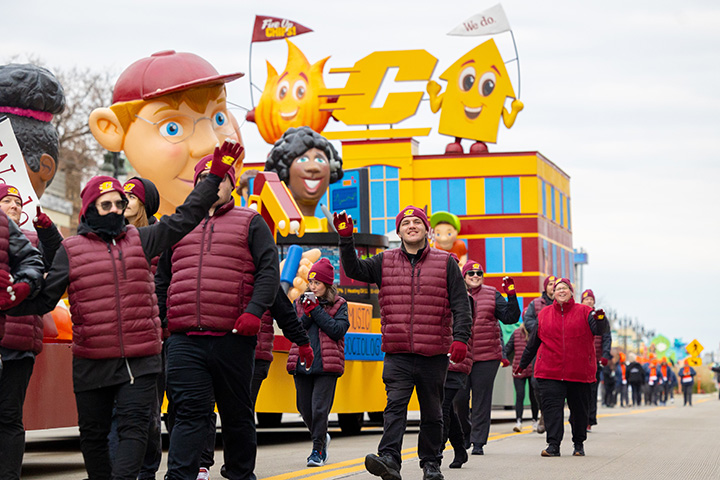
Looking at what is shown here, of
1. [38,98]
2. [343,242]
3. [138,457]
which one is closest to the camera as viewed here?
[138,457]

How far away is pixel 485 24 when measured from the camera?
150 ft

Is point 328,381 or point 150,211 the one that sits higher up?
point 150,211

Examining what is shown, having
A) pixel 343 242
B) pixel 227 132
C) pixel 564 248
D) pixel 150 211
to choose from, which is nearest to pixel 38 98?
pixel 227 132

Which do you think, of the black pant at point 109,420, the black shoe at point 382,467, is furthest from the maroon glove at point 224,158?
the black shoe at point 382,467

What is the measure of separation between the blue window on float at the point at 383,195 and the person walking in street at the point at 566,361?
3438 centimetres

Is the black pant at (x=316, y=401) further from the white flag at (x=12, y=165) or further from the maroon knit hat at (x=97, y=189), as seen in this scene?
the maroon knit hat at (x=97, y=189)

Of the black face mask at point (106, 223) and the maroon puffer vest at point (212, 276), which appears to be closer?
the black face mask at point (106, 223)

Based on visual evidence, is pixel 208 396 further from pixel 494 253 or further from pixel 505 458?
pixel 494 253

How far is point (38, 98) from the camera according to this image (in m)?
13.0

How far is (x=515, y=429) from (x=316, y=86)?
66.2 ft

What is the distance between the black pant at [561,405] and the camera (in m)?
12.2

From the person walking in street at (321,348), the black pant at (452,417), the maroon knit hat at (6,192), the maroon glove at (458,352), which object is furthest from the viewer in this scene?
the person walking in street at (321,348)

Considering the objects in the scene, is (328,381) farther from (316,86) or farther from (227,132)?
(316,86)

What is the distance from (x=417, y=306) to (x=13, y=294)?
3310 millimetres
